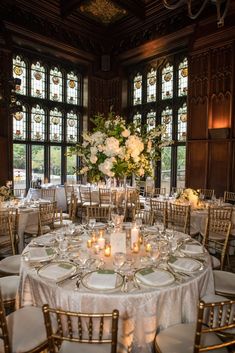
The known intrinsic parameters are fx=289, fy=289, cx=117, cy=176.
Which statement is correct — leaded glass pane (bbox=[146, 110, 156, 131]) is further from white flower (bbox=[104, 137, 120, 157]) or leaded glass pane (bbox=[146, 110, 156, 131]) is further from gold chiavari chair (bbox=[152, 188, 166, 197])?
white flower (bbox=[104, 137, 120, 157])

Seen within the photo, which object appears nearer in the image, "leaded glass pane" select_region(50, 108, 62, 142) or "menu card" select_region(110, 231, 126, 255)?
"menu card" select_region(110, 231, 126, 255)

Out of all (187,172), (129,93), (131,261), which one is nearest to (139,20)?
(129,93)

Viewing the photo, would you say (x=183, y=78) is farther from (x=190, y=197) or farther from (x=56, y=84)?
(x=190, y=197)

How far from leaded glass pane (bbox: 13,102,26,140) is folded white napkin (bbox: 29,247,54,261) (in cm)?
696

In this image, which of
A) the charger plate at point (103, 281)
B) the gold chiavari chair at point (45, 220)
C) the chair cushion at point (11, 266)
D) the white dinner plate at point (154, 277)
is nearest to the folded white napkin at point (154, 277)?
the white dinner plate at point (154, 277)

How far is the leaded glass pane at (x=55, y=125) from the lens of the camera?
32.6ft

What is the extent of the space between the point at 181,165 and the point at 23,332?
766 cm

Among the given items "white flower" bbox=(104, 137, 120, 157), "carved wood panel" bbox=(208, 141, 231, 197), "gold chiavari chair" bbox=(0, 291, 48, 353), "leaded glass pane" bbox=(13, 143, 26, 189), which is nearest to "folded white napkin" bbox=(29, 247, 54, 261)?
"gold chiavari chair" bbox=(0, 291, 48, 353)

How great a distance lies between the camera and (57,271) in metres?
2.27

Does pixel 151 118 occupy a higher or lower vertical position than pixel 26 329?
higher

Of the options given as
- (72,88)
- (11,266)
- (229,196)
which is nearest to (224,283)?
(11,266)

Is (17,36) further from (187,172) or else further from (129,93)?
(187,172)

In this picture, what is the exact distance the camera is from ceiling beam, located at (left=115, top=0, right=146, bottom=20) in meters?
7.72

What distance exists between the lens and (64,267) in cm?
234
